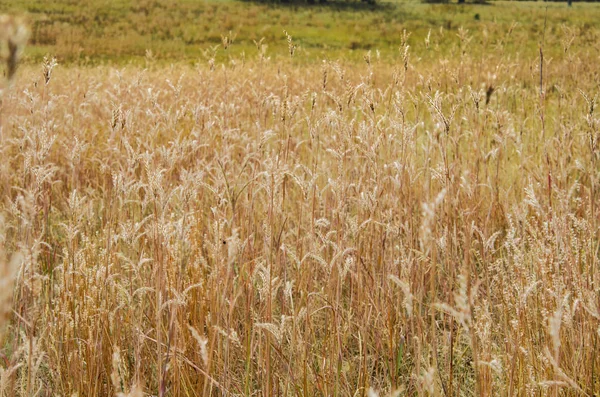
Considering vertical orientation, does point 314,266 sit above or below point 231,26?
below

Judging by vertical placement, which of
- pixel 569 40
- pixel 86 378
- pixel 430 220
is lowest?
pixel 86 378

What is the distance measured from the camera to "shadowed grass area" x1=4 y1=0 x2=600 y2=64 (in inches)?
731

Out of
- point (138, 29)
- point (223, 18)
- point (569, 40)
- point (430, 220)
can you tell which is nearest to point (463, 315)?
point (430, 220)

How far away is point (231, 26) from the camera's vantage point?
23766 millimetres

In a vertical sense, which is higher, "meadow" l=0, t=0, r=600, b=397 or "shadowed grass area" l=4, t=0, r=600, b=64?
"shadowed grass area" l=4, t=0, r=600, b=64

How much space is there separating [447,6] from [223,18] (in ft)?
47.6

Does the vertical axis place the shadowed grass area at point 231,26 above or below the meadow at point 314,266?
above

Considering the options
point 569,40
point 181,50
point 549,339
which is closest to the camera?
point 549,339

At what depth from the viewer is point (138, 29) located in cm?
2245

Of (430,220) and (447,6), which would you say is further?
(447,6)

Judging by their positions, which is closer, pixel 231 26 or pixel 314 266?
pixel 314 266

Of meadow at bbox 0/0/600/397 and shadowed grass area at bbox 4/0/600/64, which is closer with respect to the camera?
meadow at bbox 0/0/600/397

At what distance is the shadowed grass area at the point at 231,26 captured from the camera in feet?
61.0

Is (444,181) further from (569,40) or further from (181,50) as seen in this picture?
(181,50)
